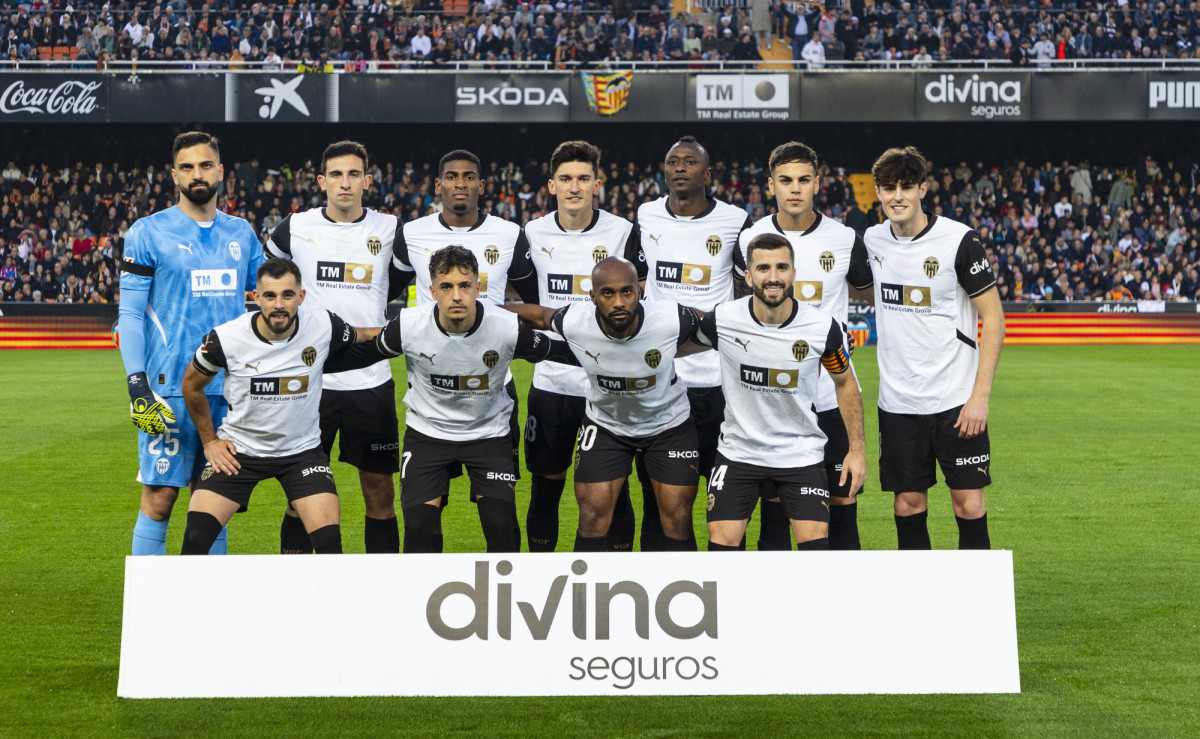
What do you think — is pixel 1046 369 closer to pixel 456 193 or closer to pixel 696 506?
pixel 696 506

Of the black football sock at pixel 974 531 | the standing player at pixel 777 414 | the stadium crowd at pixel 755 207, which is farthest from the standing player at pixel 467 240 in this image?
the stadium crowd at pixel 755 207

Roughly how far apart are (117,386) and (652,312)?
50.4 ft

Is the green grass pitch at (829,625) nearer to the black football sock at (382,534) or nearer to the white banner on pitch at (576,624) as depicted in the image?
the white banner on pitch at (576,624)

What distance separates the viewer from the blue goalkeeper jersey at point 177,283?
6496 millimetres

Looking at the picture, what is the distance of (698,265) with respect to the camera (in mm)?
7027

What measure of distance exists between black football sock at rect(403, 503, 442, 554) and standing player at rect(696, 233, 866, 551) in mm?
1276

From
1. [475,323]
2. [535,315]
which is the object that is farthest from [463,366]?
[535,315]

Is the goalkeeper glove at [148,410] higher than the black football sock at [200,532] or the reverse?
higher

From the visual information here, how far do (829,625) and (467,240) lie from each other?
3089 mm

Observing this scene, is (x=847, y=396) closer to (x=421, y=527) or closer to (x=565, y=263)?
(x=565, y=263)

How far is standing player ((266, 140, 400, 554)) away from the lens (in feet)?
23.1

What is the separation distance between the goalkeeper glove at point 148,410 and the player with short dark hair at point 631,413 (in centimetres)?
165

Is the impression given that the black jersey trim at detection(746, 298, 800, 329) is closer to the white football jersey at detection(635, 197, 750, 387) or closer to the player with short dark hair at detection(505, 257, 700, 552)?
the player with short dark hair at detection(505, 257, 700, 552)

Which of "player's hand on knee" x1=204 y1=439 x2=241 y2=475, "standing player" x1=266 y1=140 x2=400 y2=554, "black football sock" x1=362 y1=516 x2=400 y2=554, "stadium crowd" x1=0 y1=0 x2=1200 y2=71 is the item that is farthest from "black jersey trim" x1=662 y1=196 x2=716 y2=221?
"stadium crowd" x1=0 y1=0 x2=1200 y2=71
